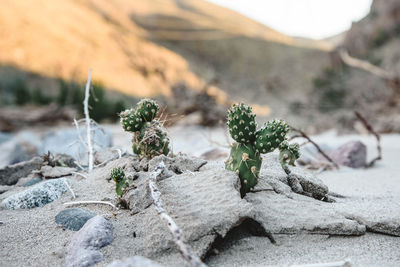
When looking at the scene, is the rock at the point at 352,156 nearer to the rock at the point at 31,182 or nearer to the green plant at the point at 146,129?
the green plant at the point at 146,129

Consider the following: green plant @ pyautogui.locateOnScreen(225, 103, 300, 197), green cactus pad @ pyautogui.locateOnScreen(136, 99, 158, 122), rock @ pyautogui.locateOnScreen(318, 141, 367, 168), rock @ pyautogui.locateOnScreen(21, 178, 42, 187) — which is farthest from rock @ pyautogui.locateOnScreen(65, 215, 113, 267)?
rock @ pyautogui.locateOnScreen(318, 141, 367, 168)

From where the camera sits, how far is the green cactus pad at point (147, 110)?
101 inches

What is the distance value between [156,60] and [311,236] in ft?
62.4

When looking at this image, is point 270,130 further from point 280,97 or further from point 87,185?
point 280,97

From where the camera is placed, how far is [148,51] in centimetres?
2050

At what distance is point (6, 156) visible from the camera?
571 cm

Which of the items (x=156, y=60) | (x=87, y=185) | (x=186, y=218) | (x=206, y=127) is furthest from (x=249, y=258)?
(x=156, y=60)

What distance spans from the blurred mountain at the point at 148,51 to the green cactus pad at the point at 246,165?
12.1 metres

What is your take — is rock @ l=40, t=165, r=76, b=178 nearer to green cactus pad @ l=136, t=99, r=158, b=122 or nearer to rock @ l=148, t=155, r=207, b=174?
green cactus pad @ l=136, t=99, r=158, b=122

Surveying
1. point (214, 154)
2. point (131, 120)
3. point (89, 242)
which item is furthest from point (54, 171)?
point (214, 154)

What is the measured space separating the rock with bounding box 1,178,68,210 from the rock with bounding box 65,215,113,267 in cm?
70

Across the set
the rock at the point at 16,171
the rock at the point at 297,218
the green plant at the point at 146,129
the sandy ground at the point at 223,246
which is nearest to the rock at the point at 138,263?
the sandy ground at the point at 223,246

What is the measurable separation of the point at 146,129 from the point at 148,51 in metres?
18.8

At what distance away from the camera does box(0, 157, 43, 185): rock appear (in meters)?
3.17
